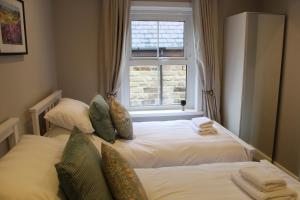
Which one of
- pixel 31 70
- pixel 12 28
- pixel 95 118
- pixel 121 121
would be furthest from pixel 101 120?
pixel 12 28

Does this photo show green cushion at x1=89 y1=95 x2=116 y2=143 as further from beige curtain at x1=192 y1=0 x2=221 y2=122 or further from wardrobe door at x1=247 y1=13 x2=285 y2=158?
wardrobe door at x1=247 y1=13 x2=285 y2=158

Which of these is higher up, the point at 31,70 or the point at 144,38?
the point at 144,38

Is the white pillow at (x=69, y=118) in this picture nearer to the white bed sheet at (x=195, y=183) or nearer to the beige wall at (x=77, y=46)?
the white bed sheet at (x=195, y=183)

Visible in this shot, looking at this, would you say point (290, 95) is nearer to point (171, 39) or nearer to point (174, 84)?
point (174, 84)

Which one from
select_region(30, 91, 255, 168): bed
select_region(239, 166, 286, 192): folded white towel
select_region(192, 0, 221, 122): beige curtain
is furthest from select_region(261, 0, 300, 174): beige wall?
select_region(239, 166, 286, 192): folded white towel

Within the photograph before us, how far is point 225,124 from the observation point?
11.0ft

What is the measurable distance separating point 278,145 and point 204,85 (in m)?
1.12

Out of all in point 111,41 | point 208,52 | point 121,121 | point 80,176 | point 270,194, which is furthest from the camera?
point 208,52

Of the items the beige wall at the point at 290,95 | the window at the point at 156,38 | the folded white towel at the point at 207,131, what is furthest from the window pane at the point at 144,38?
the beige wall at the point at 290,95

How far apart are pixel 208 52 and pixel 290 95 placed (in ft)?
3.49

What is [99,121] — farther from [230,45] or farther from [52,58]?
[230,45]

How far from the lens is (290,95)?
278 centimetres

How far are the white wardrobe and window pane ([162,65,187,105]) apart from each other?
675 mm

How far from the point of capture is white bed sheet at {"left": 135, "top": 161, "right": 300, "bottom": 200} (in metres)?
1.46
